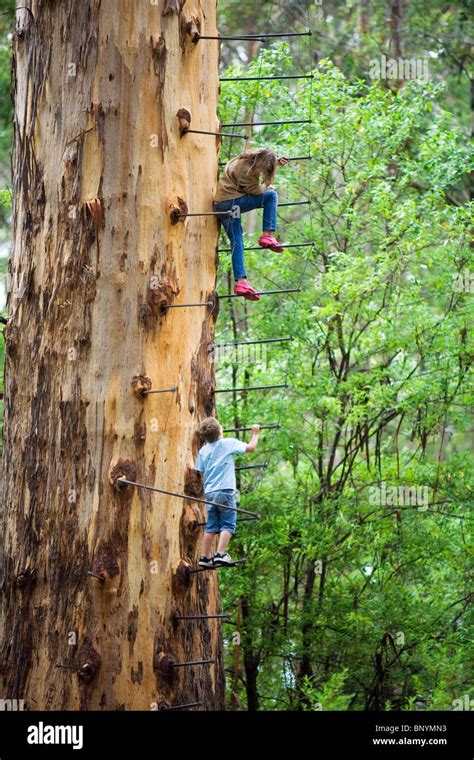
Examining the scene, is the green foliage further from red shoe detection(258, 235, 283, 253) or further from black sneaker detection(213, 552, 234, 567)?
black sneaker detection(213, 552, 234, 567)

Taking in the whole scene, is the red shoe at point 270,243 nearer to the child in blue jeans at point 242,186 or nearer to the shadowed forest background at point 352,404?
the child in blue jeans at point 242,186

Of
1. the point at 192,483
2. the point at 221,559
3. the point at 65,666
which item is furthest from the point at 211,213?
the point at 65,666

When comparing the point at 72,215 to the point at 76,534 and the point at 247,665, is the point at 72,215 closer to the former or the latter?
the point at 76,534

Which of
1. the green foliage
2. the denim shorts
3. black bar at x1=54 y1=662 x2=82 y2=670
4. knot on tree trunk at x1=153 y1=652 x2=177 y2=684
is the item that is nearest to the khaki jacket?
the denim shorts

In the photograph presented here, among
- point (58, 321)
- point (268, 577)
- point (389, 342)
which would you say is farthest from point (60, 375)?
point (268, 577)

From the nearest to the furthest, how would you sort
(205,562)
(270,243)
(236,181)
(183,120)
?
(205,562) < (183,120) < (236,181) < (270,243)

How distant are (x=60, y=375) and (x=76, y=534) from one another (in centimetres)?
96

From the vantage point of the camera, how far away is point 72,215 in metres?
5.80

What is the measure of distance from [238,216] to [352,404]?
5.37 meters

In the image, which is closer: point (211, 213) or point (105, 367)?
point (105, 367)

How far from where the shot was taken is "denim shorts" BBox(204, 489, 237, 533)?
5816mm

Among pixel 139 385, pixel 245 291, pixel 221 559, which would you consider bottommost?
pixel 221 559

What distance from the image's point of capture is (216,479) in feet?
19.1

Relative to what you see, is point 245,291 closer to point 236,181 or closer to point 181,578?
point 236,181
